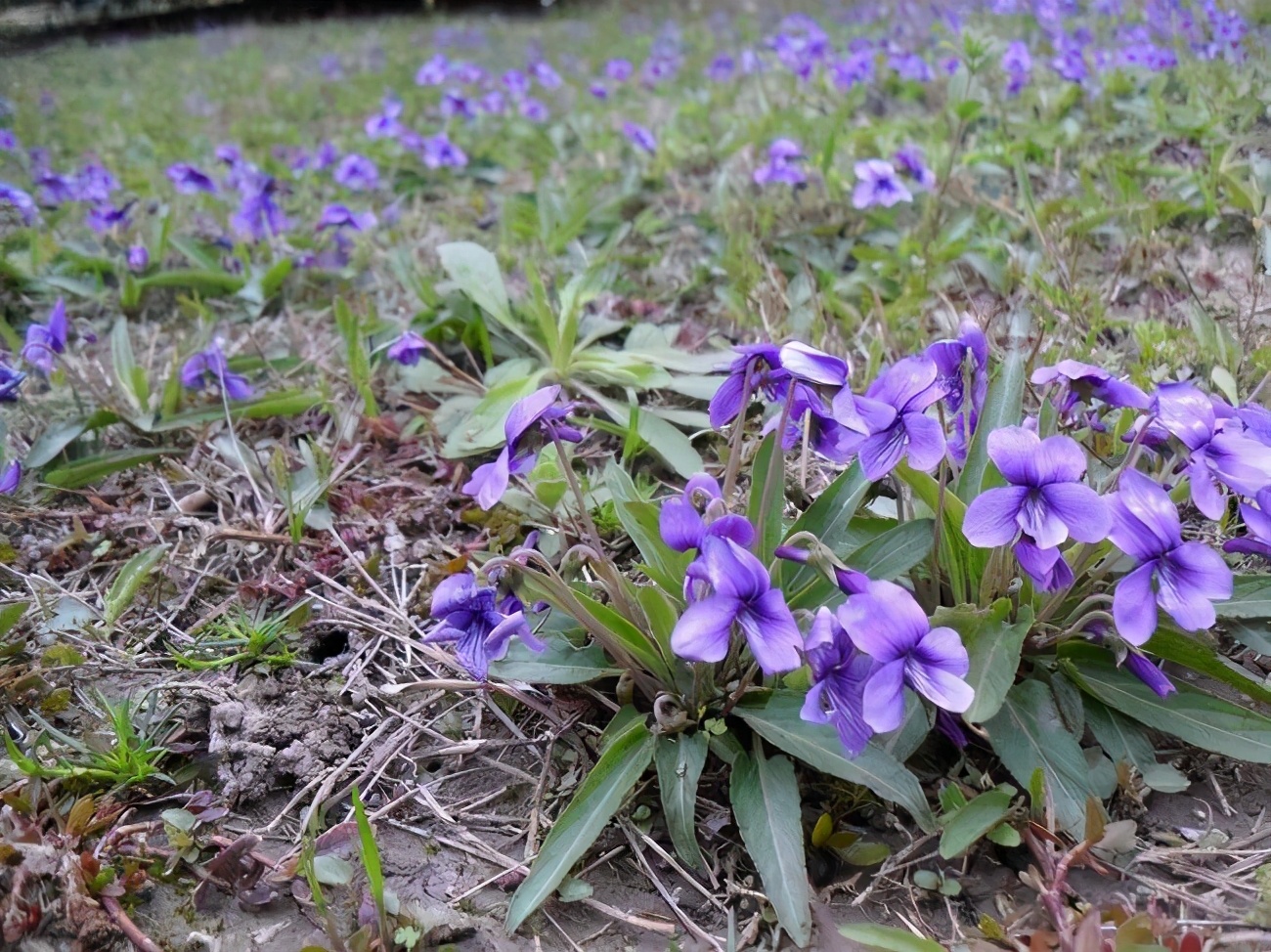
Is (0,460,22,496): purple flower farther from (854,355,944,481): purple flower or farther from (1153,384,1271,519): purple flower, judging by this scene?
(1153,384,1271,519): purple flower

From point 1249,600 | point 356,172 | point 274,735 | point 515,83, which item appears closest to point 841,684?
point 1249,600

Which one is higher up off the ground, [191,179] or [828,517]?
[191,179]

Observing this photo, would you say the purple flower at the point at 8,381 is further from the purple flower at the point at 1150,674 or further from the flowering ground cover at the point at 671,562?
the purple flower at the point at 1150,674

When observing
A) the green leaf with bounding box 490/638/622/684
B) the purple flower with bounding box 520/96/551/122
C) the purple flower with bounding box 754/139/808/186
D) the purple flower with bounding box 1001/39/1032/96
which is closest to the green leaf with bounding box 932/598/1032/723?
the green leaf with bounding box 490/638/622/684

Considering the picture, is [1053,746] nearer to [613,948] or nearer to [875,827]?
[875,827]

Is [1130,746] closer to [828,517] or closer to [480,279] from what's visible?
[828,517]

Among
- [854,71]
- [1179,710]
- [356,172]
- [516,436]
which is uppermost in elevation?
[854,71]
